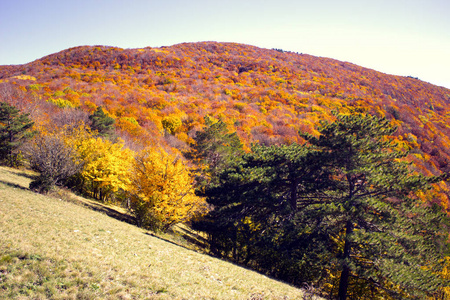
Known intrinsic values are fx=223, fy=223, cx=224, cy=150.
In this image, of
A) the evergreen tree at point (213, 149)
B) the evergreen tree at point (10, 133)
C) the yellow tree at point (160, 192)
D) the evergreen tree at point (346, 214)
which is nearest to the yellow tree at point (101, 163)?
the yellow tree at point (160, 192)

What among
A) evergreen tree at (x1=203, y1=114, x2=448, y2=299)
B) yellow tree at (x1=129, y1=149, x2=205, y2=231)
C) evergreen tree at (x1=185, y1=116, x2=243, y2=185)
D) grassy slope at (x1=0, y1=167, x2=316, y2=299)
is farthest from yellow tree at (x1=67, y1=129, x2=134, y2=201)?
grassy slope at (x1=0, y1=167, x2=316, y2=299)

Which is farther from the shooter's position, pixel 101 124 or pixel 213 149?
pixel 101 124

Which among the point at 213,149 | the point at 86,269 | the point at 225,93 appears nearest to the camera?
the point at 86,269

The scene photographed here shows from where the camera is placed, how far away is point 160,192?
54.5 feet

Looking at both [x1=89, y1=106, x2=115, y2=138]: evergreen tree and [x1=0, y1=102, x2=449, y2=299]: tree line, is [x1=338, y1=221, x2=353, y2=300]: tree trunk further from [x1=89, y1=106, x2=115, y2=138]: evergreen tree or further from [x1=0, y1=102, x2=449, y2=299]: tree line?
[x1=89, y1=106, x2=115, y2=138]: evergreen tree

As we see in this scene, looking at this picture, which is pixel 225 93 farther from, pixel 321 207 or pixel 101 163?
pixel 321 207

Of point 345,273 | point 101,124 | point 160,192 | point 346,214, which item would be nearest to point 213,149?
point 160,192

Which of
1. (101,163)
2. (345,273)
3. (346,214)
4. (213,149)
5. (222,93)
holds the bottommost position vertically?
(345,273)

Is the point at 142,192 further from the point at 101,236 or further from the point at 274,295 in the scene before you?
the point at 274,295

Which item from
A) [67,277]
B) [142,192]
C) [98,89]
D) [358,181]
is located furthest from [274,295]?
[98,89]

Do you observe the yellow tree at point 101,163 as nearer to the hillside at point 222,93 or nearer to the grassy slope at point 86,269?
the grassy slope at point 86,269

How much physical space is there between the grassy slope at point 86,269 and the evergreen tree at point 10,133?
22557mm

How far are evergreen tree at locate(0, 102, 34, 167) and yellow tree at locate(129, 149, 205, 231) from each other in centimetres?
1937

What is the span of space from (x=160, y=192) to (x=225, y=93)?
67.5 metres
